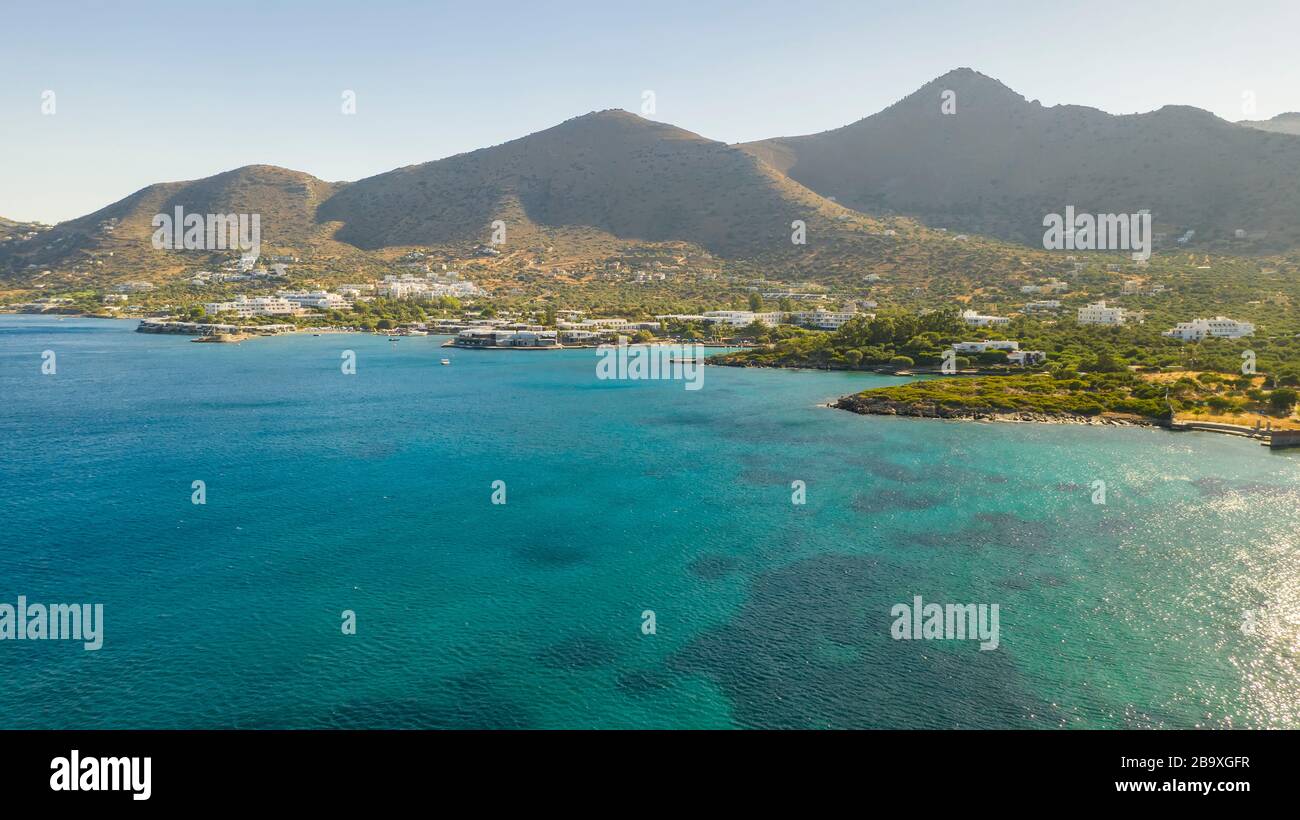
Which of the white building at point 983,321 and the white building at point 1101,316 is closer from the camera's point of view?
the white building at point 1101,316

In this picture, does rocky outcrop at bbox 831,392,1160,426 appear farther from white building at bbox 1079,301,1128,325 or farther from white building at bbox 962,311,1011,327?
white building at bbox 1079,301,1128,325

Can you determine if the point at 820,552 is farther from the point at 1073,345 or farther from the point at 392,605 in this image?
the point at 1073,345

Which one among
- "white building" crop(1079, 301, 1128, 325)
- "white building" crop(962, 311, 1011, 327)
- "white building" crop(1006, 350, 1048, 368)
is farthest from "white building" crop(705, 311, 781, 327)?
"white building" crop(1006, 350, 1048, 368)

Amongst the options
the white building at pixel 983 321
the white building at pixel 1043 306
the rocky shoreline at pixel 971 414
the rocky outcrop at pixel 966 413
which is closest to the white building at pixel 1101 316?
the white building at pixel 983 321

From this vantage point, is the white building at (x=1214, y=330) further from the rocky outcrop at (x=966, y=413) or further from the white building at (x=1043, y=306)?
the rocky outcrop at (x=966, y=413)

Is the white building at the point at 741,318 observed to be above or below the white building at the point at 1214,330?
above

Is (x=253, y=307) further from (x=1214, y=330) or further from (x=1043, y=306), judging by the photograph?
(x=1214, y=330)
